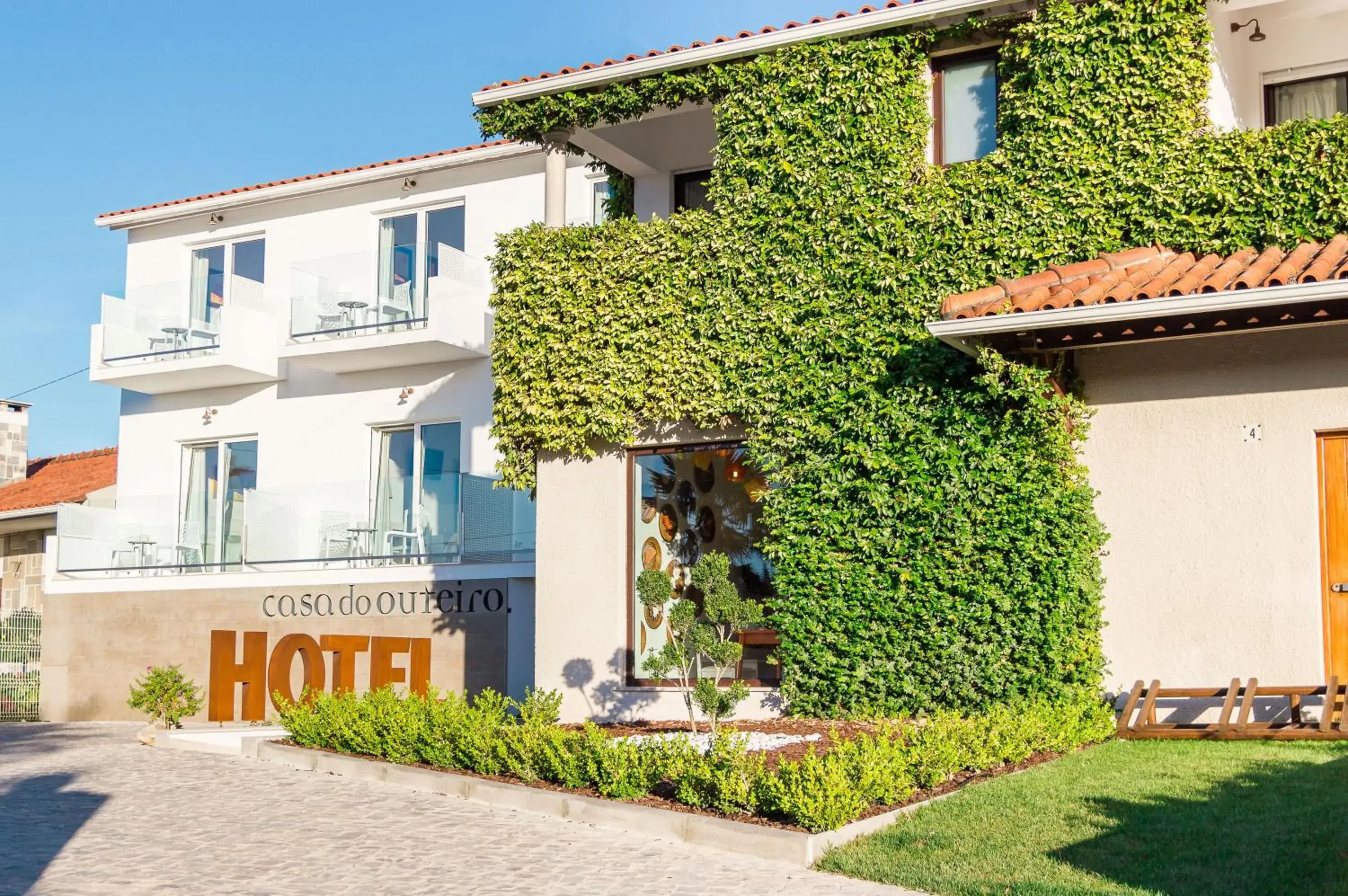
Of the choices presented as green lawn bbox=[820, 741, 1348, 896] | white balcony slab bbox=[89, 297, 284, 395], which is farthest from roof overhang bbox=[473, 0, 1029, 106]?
white balcony slab bbox=[89, 297, 284, 395]

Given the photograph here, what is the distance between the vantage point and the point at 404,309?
22.4 m

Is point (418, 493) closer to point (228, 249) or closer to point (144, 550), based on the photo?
point (144, 550)

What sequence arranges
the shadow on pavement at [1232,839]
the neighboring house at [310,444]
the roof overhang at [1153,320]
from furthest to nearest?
the neighboring house at [310,444] < the roof overhang at [1153,320] < the shadow on pavement at [1232,839]

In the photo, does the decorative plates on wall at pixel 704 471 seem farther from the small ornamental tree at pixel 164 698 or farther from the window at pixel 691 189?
the small ornamental tree at pixel 164 698

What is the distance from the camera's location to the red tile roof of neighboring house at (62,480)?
27.3 metres

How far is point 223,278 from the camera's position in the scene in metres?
25.6

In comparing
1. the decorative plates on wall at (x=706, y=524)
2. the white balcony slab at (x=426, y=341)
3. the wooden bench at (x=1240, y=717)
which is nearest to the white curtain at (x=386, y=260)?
the white balcony slab at (x=426, y=341)

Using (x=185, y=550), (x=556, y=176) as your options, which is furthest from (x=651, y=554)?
(x=185, y=550)

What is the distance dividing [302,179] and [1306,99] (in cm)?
1601

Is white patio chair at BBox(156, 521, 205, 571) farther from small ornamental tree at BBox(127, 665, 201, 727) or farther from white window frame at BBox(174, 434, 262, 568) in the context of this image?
small ornamental tree at BBox(127, 665, 201, 727)

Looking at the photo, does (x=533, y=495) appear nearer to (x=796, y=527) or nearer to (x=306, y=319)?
(x=796, y=527)

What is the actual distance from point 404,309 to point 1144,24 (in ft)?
40.4

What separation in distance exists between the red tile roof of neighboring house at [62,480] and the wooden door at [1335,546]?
69.4ft

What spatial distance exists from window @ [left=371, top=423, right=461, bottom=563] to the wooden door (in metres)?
11.8
